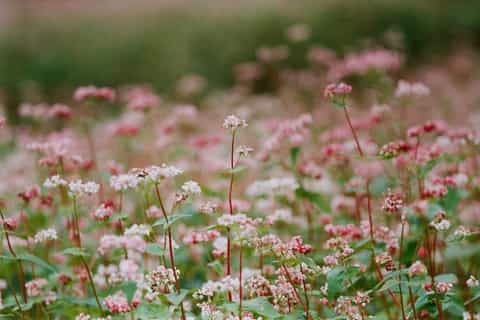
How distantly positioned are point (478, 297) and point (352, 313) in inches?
15.3

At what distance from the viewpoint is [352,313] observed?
6.53 ft

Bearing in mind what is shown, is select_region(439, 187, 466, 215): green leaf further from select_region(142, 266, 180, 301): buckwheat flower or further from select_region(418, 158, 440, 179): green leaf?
select_region(142, 266, 180, 301): buckwheat flower

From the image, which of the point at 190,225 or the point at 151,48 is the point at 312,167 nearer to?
the point at 190,225

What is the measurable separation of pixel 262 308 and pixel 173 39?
8.50m

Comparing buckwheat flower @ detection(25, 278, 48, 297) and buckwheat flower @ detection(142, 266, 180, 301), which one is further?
buckwheat flower @ detection(25, 278, 48, 297)

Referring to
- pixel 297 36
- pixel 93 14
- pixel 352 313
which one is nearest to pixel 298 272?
pixel 352 313

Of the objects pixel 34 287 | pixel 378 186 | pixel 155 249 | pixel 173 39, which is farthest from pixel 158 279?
pixel 173 39

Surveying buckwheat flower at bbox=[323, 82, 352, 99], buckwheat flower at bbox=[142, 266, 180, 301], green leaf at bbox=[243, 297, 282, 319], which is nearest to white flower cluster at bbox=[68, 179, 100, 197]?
buckwheat flower at bbox=[142, 266, 180, 301]

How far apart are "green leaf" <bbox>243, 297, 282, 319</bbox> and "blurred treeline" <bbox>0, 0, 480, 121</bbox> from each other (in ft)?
25.5

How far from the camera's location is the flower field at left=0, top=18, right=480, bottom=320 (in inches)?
75.9

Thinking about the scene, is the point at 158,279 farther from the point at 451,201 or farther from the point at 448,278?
the point at 451,201

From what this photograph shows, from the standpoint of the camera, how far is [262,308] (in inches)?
73.5

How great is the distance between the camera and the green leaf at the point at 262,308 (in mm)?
1839

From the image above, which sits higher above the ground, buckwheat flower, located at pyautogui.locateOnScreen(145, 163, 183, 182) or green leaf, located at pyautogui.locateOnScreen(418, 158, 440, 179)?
green leaf, located at pyautogui.locateOnScreen(418, 158, 440, 179)
